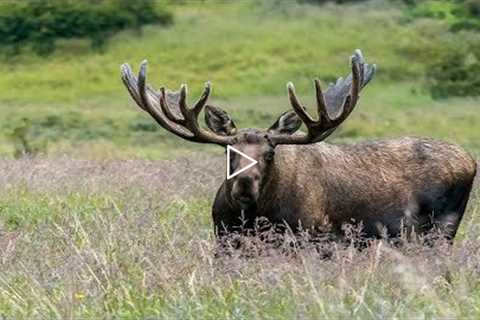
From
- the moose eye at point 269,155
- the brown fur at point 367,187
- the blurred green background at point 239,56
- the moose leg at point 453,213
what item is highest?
the moose eye at point 269,155

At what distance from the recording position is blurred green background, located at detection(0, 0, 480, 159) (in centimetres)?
3691

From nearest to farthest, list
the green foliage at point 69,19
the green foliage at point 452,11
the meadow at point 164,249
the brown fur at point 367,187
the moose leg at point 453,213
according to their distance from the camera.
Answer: the meadow at point 164,249, the brown fur at point 367,187, the moose leg at point 453,213, the green foliage at point 452,11, the green foliage at point 69,19

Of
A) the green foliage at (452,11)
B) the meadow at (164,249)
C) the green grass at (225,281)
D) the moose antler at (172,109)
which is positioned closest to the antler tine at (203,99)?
the moose antler at (172,109)

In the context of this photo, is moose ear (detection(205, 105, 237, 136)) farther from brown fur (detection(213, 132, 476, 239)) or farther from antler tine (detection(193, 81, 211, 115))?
brown fur (detection(213, 132, 476, 239))

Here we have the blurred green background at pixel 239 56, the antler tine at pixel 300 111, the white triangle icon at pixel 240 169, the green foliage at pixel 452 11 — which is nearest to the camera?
the white triangle icon at pixel 240 169

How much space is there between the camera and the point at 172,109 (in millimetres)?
10258

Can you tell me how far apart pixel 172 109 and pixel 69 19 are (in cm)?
4399

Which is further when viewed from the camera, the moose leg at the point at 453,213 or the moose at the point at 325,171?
the moose leg at the point at 453,213

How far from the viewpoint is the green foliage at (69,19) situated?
→ 52.9 metres

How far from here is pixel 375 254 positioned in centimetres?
727

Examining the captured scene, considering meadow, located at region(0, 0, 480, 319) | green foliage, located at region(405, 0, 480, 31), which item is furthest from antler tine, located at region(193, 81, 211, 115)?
green foliage, located at region(405, 0, 480, 31)

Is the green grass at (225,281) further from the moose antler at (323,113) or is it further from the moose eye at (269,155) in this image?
the moose antler at (323,113)

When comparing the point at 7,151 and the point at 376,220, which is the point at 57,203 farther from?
the point at 7,151

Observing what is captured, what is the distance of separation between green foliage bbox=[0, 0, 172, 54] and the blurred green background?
48 millimetres
